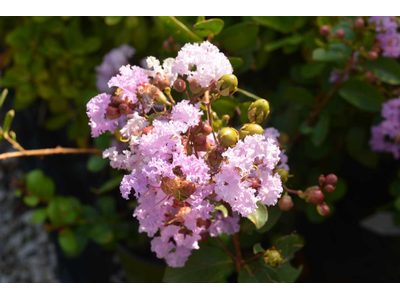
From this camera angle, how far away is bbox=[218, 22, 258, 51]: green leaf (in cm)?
97

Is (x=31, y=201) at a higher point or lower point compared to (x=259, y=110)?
lower

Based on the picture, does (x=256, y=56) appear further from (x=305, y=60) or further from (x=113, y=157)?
(x=113, y=157)

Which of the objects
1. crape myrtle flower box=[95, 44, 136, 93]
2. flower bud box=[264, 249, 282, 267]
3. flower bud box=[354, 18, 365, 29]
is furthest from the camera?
crape myrtle flower box=[95, 44, 136, 93]

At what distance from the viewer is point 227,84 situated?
2.19 ft

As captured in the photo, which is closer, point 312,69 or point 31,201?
point 312,69

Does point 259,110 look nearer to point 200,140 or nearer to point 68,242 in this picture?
point 200,140

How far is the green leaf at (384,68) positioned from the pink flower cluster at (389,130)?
0.06 metres

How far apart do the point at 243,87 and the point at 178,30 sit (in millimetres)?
507

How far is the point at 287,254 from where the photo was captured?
0.88 meters

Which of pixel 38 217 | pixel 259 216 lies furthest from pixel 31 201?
pixel 259 216

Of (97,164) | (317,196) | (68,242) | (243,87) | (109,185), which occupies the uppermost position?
(317,196)

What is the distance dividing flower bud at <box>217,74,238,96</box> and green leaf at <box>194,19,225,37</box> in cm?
24

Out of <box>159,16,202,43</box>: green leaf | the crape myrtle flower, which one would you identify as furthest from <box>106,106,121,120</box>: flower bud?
the crape myrtle flower

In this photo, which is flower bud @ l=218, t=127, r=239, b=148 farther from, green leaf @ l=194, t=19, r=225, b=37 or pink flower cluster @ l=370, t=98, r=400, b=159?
pink flower cluster @ l=370, t=98, r=400, b=159
